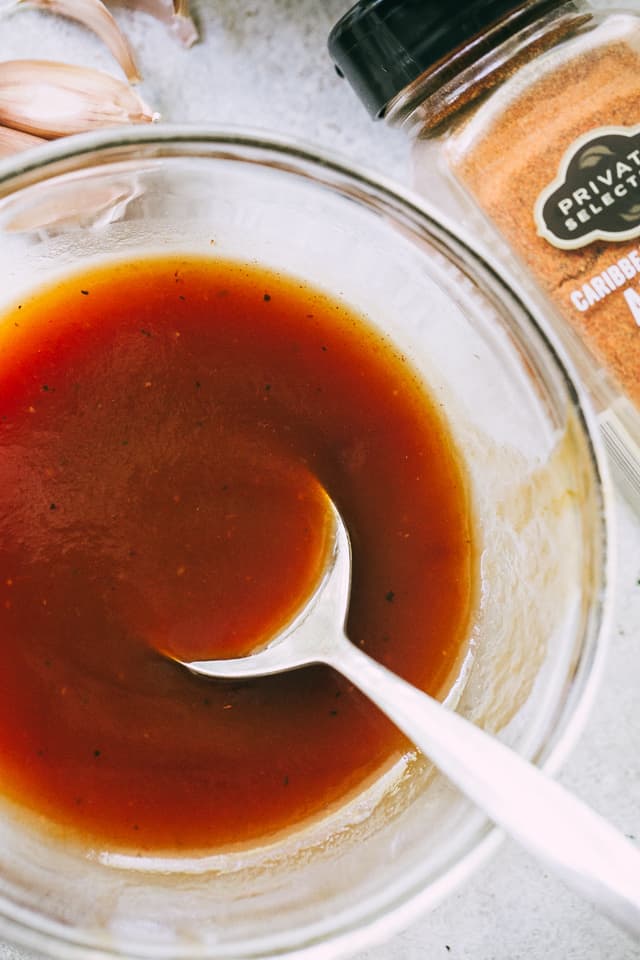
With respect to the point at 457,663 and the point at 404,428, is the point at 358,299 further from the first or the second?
the point at 457,663

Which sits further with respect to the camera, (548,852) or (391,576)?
(391,576)

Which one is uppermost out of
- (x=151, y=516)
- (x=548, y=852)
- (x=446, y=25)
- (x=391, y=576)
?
(x=446, y=25)

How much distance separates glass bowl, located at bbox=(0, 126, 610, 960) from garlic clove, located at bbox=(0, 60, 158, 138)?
0.16 m

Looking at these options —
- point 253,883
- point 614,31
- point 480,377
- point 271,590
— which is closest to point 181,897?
point 253,883

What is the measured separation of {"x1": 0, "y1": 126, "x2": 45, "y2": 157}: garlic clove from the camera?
3.05ft

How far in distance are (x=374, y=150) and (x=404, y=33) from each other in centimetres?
18

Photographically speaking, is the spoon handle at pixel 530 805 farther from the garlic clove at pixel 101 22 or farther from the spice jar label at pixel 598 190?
the garlic clove at pixel 101 22

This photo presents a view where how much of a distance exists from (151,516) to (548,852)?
41cm

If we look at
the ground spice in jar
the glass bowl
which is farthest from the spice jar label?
the glass bowl

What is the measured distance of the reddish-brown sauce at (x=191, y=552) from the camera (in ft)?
2.58

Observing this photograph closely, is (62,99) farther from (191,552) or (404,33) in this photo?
(191,552)

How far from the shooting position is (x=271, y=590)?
2.63 feet

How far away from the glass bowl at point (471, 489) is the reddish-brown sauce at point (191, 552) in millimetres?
33

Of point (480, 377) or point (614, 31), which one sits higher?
point (614, 31)
